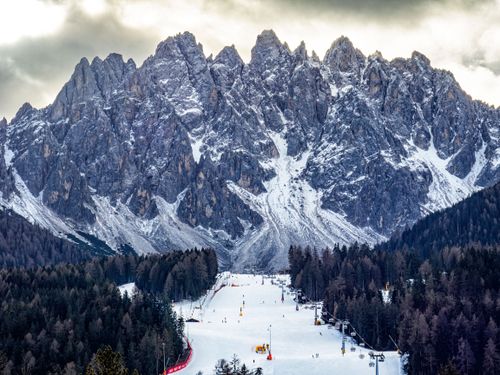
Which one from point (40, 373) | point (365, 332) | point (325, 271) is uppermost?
point (325, 271)

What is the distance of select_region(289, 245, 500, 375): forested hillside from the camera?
113m

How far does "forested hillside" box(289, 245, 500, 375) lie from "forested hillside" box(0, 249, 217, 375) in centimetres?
3795

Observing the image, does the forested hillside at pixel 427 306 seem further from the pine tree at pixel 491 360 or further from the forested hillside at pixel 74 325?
the forested hillside at pixel 74 325

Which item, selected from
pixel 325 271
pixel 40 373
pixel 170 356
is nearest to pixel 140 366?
pixel 170 356

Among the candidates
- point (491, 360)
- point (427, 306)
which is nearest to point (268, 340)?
point (427, 306)

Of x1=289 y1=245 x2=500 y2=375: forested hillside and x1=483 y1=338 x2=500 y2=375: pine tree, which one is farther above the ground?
x1=289 y1=245 x2=500 y2=375: forested hillside

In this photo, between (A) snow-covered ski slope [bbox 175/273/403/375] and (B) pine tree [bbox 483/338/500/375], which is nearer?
(B) pine tree [bbox 483/338/500/375]

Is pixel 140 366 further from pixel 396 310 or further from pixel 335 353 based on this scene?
pixel 396 310

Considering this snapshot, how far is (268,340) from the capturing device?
13700 centimetres

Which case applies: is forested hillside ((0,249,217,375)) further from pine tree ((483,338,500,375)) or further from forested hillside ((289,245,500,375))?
pine tree ((483,338,500,375))

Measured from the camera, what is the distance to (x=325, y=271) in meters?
197

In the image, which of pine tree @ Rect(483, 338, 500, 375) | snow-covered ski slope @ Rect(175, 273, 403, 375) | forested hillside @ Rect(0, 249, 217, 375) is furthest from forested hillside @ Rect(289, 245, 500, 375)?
forested hillside @ Rect(0, 249, 217, 375)

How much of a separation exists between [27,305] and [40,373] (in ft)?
84.0

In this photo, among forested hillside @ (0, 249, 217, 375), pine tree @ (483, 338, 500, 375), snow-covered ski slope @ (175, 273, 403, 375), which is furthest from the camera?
forested hillside @ (0, 249, 217, 375)
